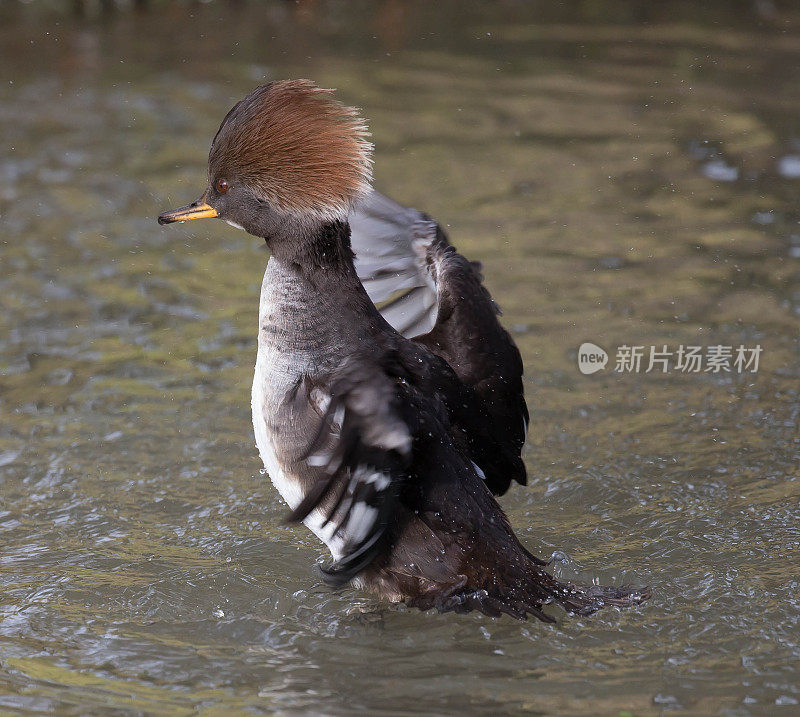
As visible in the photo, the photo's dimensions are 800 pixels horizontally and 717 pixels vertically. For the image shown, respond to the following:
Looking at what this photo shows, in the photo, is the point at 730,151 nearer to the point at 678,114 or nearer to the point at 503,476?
the point at 678,114

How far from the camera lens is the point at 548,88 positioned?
1027 centimetres

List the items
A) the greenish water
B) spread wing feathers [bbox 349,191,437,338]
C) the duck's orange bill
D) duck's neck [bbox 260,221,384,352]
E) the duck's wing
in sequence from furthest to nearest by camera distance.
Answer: spread wing feathers [bbox 349,191,437,338] < the duck's wing < the duck's orange bill < duck's neck [bbox 260,221,384,352] < the greenish water

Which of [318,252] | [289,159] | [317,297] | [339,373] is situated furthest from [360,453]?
[289,159]

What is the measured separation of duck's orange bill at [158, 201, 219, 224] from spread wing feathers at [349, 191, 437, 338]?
3.20 feet

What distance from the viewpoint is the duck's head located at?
418 centimetres

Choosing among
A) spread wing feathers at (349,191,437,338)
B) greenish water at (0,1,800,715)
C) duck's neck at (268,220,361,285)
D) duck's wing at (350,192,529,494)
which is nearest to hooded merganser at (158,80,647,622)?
duck's neck at (268,220,361,285)

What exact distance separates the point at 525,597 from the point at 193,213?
79.5 inches

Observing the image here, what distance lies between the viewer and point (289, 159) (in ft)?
13.8

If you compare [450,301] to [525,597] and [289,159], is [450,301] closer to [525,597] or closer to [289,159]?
[289,159]

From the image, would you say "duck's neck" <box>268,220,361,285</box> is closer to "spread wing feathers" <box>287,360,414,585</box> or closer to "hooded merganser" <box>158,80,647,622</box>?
"hooded merganser" <box>158,80,647,622</box>

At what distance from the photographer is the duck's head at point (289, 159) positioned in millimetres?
4180
